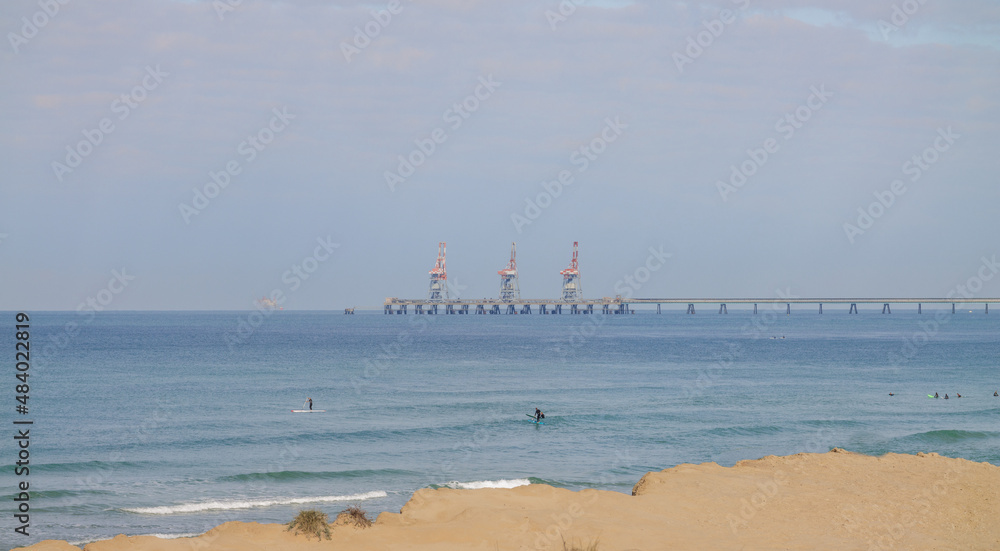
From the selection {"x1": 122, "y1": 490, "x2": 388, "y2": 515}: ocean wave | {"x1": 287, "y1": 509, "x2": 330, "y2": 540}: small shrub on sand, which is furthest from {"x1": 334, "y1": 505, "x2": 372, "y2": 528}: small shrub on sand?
{"x1": 122, "y1": 490, "x2": 388, "y2": 515}: ocean wave

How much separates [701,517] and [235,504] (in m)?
12.7

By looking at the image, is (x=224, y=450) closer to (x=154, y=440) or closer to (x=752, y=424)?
(x=154, y=440)

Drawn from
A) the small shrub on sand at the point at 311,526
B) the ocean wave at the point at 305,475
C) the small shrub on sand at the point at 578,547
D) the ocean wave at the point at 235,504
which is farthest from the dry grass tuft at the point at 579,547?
the ocean wave at the point at 305,475

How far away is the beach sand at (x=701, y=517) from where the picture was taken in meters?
14.8

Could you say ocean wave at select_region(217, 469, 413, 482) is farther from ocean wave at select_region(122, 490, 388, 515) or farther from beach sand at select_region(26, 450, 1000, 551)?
beach sand at select_region(26, 450, 1000, 551)

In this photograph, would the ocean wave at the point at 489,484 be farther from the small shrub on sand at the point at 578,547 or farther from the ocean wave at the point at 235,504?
the small shrub on sand at the point at 578,547

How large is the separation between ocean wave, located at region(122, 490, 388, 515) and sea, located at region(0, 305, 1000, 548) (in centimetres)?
9

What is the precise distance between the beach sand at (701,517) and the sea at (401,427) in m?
4.94

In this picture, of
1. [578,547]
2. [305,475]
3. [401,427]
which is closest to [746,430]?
[401,427]

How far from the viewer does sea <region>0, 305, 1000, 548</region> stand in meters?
23.7

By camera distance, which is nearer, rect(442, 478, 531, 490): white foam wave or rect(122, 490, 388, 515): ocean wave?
rect(122, 490, 388, 515): ocean wave

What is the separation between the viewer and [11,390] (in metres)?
49.2

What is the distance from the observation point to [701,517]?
17250 millimetres

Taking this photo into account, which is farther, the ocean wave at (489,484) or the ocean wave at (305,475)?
the ocean wave at (305,475)
